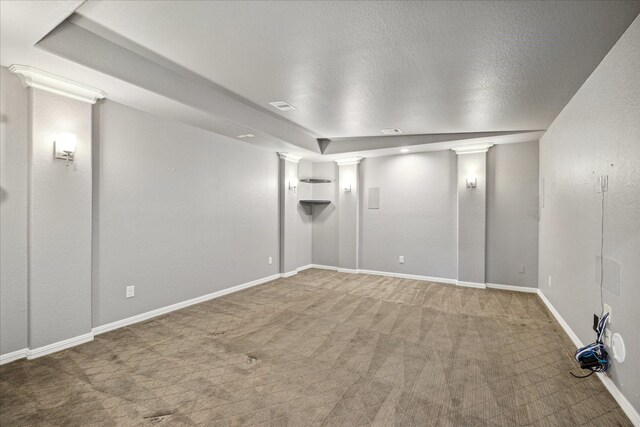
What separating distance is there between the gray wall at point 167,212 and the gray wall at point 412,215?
2493 millimetres

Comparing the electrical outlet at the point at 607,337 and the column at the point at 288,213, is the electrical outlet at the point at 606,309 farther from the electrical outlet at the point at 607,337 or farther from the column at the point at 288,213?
the column at the point at 288,213

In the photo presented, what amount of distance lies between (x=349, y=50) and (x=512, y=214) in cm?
451

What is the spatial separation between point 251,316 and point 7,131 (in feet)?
10.3

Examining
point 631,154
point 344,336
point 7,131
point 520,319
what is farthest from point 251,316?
point 631,154

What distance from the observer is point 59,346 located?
3.10 m

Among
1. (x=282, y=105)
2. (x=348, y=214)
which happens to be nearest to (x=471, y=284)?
(x=348, y=214)

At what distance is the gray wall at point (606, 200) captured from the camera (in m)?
2.11

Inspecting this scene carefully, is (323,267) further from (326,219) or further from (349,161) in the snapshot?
(349,161)

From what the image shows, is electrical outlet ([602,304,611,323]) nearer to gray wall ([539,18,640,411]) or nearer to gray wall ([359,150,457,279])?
gray wall ([539,18,640,411])

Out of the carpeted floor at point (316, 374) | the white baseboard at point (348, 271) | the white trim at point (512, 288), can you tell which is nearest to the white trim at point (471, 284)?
the white trim at point (512, 288)

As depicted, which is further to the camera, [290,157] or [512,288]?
[290,157]

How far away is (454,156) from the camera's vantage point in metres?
6.00

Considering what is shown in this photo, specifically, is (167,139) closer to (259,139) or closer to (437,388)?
(259,139)

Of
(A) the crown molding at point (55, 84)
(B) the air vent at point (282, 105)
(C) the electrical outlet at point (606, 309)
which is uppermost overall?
(B) the air vent at point (282, 105)
